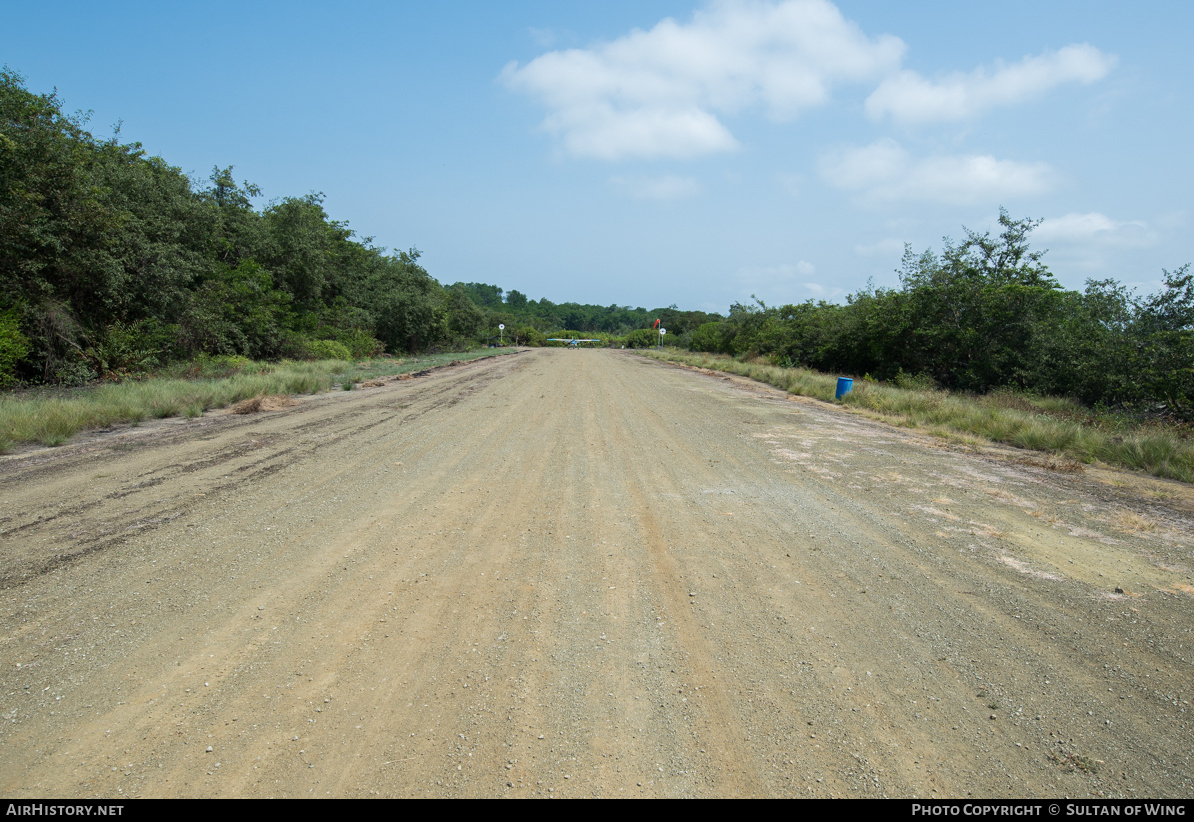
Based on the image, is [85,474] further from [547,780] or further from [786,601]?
[786,601]

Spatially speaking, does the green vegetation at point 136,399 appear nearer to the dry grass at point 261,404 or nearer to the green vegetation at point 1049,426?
the dry grass at point 261,404

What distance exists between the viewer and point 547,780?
2330 millimetres

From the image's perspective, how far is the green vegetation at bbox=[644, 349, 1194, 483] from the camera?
909 cm

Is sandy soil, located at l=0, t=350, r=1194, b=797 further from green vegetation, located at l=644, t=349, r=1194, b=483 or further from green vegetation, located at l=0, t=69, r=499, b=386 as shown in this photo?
green vegetation, located at l=0, t=69, r=499, b=386

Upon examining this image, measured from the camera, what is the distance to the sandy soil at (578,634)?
2441 millimetres

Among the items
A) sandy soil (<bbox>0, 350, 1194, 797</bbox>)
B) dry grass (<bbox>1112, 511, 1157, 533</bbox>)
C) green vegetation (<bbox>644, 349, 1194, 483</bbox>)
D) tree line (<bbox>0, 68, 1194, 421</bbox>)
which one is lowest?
sandy soil (<bbox>0, 350, 1194, 797</bbox>)

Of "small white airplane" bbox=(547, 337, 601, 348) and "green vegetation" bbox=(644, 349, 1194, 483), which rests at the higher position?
"small white airplane" bbox=(547, 337, 601, 348)

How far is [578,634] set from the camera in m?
3.46

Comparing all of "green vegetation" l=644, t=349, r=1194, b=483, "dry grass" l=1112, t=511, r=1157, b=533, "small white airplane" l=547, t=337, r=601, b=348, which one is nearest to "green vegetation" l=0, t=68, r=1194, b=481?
"green vegetation" l=644, t=349, r=1194, b=483

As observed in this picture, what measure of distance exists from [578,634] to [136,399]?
12.0 meters

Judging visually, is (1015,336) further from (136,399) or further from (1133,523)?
(136,399)

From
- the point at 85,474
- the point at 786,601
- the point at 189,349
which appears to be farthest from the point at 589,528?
the point at 189,349

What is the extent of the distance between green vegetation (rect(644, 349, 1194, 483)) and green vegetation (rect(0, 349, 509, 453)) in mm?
16159

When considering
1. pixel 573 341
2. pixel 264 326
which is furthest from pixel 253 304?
pixel 573 341
